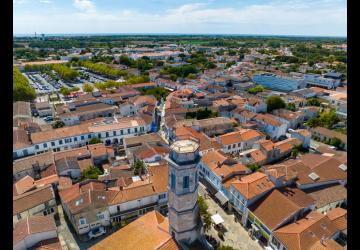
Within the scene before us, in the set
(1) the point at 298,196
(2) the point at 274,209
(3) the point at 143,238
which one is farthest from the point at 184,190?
(1) the point at 298,196

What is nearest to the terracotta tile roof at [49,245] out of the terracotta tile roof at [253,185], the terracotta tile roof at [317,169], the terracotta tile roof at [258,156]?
the terracotta tile roof at [253,185]

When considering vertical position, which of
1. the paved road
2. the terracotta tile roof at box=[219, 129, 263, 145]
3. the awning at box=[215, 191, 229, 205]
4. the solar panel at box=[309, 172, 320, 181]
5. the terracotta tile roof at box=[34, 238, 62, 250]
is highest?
the terracotta tile roof at box=[219, 129, 263, 145]

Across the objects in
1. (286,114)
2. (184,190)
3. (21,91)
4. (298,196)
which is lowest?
(298,196)

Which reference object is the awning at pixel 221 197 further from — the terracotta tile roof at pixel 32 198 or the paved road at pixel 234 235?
the terracotta tile roof at pixel 32 198

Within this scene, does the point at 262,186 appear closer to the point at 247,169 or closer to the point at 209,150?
the point at 247,169

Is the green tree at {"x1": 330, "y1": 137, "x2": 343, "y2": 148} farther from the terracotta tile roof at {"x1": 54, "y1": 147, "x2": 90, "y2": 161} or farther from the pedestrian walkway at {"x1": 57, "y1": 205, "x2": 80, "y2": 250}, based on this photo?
the pedestrian walkway at {"x1": 57, "y1": 205, "x2": 80, "y2": 250}

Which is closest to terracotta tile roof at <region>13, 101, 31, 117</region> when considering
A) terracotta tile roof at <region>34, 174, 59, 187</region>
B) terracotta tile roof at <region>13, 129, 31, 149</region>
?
terracotta tile roof at <region>13, 129, 31, 149</region>

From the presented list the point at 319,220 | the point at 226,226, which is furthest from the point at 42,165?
the point at 319,220

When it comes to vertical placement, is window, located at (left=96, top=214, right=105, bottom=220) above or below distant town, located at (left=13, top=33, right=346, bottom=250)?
below

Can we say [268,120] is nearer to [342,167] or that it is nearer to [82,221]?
[342,167]
